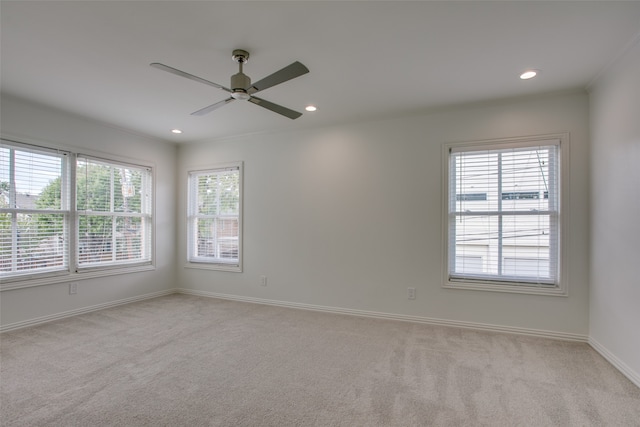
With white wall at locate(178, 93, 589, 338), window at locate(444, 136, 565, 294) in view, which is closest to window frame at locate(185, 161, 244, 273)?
white wall at locate(178, 93, 589, 338)

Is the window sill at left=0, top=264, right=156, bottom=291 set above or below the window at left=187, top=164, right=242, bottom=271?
below

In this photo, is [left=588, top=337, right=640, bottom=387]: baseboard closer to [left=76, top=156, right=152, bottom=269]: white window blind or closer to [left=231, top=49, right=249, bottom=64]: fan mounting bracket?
[left=231, top=49, right=249, bottom=64]: fan mounting bracket

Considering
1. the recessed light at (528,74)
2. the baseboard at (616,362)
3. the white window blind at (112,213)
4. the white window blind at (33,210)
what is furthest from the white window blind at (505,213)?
the white window blind at (33,210)

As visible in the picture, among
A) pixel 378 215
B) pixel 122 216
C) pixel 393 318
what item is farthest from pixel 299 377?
pixel 122 216

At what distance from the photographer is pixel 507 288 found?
329 cm

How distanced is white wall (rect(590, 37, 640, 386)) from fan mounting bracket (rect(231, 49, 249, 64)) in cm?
294

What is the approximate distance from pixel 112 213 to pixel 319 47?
3817mm

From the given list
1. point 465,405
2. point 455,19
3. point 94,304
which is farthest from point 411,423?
point 94,304

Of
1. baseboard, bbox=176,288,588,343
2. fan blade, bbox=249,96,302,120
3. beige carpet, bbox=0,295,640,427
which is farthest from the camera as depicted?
baseboard, bbox=176,288,588,343

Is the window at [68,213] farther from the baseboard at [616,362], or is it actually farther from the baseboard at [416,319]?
the baseboard at [616,362]

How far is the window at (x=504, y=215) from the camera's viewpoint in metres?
3.21

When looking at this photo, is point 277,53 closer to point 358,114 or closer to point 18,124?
point 358,114

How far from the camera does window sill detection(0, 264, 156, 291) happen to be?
332 cm

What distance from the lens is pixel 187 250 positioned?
511cm
